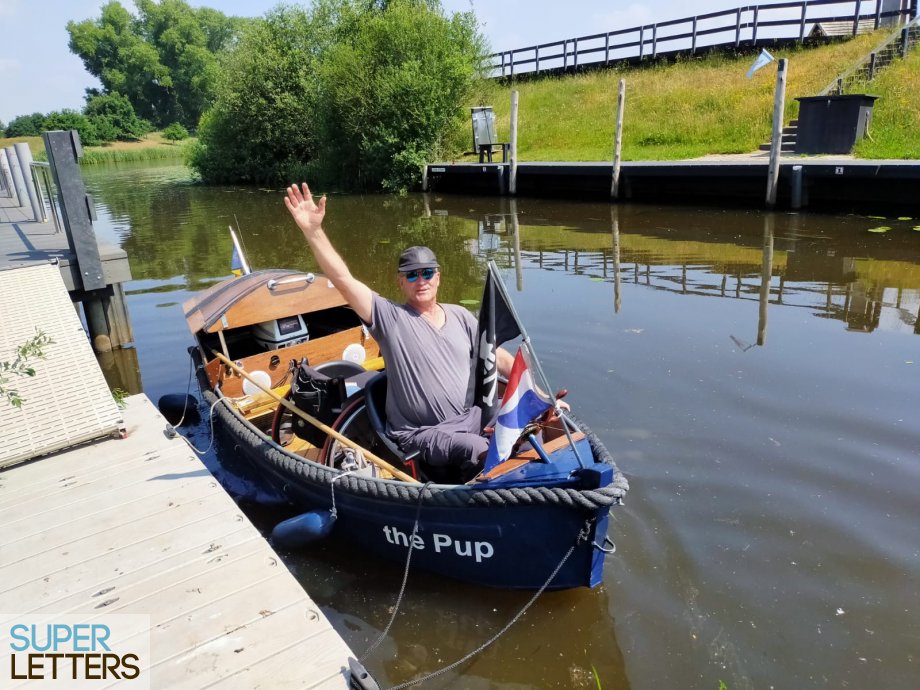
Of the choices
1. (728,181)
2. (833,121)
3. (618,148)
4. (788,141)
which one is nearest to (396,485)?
(618,148)

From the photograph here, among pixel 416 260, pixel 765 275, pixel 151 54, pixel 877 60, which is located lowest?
pixel 765 275

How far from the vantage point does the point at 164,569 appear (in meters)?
3.58

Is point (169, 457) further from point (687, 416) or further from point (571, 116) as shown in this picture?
point (571, 116)

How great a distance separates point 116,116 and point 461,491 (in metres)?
93.4

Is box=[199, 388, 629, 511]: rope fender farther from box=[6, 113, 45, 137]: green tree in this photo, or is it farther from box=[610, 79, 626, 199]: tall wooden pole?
box=[6, 113, 45, 137]: green tree

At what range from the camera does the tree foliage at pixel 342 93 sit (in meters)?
26.0

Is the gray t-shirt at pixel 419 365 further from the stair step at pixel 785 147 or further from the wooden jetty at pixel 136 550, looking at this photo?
the stair step at pixel 785 147

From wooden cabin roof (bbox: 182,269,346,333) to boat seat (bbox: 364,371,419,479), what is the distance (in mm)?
2201

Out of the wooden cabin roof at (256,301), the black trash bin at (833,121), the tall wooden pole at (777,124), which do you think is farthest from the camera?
the black trash bin at (833,121)

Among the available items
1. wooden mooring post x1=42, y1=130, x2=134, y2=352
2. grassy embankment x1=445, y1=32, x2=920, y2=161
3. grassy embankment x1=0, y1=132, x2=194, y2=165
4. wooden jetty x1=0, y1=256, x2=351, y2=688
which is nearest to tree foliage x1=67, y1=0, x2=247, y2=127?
grassy embankment x1=0, y1=132, x2=194, y2=165

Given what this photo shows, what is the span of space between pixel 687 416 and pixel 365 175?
78.1 feet

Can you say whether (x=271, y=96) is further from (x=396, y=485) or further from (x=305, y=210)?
(x=396, y=485)

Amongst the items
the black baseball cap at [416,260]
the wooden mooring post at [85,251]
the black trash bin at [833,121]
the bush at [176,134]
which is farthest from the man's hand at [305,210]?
the bush at [176,134]

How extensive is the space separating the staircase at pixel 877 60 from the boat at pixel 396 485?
20.4m
